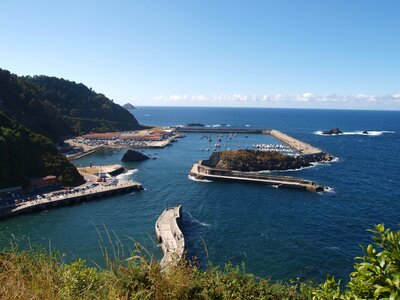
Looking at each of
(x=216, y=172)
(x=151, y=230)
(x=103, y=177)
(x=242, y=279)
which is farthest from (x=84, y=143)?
(x=242, y=279)

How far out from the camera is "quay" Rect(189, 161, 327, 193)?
178 feet

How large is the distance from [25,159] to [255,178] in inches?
1503

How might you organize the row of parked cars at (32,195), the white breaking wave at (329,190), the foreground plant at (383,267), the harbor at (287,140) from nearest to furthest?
the foreground plant at (383,267)
the row of parked cars at (32,195)
the white breaking wave at (329,190)
the harbor at (287,140)

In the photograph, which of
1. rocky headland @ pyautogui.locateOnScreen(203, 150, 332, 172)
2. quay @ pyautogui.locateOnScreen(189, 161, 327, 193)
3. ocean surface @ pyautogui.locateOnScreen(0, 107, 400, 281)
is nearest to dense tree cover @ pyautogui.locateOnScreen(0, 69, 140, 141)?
ocean surface @ pyautogui.locateOnScreen(0, 107, 400, 281)

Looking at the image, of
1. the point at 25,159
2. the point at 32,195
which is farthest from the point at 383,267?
the point at 25,159

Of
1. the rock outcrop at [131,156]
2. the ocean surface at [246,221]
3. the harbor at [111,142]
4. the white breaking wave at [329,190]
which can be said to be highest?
the harbor at [111,142]

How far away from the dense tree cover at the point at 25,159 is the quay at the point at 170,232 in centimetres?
2221

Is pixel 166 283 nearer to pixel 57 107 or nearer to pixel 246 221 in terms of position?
pixel 246 221

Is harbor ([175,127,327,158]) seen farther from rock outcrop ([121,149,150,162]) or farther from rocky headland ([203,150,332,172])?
rock outcrop ([121,149,150,162])

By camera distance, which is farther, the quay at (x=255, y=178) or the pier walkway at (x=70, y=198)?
the quay at (x=255, y=178)

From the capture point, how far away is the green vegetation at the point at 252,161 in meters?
68.0

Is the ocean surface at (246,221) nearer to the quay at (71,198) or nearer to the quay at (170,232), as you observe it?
the quay at (170,232)

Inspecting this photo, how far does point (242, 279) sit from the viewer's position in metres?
12.3

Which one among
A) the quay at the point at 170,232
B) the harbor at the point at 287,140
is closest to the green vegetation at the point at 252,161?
the harbor at the point at 287,140
